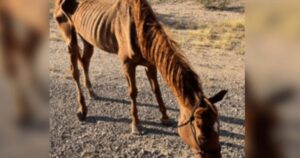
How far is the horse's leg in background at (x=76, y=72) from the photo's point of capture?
7.44 ft

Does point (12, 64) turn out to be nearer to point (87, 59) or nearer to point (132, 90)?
point (132, 90)

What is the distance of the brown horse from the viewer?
150cm

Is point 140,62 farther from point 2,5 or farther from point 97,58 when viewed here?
point 2,5

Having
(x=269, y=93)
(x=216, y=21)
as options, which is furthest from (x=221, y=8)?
(x=269, y=93)

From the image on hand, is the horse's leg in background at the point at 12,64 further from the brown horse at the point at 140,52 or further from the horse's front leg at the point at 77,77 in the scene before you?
the horse's front leg at the point at 77,77

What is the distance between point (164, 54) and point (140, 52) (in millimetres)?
309

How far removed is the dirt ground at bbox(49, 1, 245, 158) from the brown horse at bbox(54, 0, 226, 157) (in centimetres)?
6

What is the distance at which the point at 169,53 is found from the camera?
1639 millimetres

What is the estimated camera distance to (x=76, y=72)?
236cm

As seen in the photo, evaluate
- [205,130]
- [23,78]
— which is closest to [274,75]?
[23,78]

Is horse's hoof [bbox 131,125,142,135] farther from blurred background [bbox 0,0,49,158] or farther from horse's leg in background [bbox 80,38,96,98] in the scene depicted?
blurred background [bbox 0,0,49,158]

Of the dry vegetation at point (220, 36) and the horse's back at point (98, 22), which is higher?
the horse's back at point (98, 22)

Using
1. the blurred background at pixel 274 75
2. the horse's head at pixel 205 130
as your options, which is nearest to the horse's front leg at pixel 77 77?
the horse's head at pixel 205 130

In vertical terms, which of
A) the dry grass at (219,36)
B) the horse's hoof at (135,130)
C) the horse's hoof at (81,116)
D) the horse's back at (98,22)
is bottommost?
the horse's hoof at (135,130)
